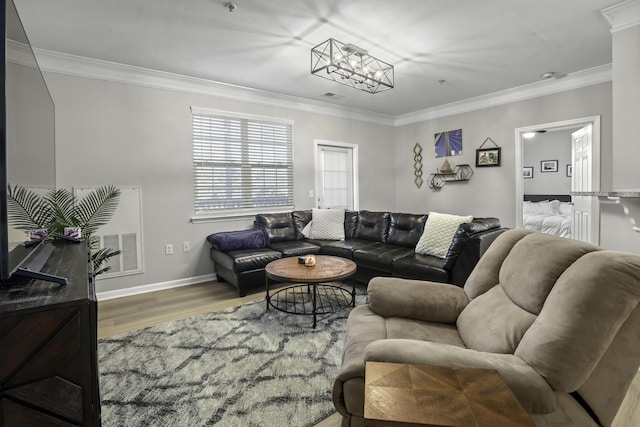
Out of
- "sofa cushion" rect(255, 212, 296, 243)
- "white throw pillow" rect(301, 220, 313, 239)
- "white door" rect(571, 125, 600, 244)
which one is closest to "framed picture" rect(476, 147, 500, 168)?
"white door" rect(571, 125, 600, 244)

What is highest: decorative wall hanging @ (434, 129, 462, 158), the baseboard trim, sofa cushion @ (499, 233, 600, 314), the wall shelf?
decorative wall hanging @ (434, 129, 462, 158)

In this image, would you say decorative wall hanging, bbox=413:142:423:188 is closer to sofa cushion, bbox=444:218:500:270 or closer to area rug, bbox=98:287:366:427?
sofa cushion, bbox=444:218:500:270

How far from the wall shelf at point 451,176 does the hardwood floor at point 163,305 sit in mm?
3658

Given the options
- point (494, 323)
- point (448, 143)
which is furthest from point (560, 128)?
point (494, 323)

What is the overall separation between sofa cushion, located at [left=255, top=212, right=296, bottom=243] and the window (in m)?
0.26

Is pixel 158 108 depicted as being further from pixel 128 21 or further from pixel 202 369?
pixel 202 369

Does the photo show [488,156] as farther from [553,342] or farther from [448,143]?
[553,342]

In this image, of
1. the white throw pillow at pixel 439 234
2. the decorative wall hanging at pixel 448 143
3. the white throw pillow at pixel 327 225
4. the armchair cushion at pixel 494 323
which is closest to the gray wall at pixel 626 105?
the white throw pillow at pixel 439 234

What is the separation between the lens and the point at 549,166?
7.62 m

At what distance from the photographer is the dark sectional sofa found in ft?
9.73

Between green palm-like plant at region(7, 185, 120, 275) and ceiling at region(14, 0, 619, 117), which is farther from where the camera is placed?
ceiling at region(14, 0, 619, 117)

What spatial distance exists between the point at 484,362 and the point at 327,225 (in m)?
3.54

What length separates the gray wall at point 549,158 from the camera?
7.41m

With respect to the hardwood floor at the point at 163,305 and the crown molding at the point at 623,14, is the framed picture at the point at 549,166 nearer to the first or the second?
the crown molding at the point at 623,14
